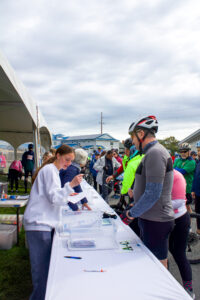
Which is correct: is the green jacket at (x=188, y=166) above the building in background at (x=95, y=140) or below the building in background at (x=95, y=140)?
below

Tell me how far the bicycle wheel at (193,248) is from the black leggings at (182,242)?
1.27 m

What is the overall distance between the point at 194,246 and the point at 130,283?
2720mm

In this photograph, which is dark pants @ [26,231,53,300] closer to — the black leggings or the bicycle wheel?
the black leggings

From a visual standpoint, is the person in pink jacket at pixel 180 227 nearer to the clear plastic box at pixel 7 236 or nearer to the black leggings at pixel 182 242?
the black leggings at pixel 182 242

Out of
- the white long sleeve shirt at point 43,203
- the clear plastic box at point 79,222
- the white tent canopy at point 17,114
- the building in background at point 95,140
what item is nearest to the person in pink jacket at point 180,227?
the clear plastic box at point 79,222

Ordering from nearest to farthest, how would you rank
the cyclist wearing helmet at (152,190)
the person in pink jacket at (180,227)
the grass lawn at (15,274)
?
the cyclist wearing helmet at (152,190), the person in pink jacket at (180,227), the grass lawn at (15,274)

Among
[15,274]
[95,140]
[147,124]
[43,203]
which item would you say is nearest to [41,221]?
[43,203]

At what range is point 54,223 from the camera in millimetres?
1963

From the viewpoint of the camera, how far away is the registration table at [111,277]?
1.19 meters

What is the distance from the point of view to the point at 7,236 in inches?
149

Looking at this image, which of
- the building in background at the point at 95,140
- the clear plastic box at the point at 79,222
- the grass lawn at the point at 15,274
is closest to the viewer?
the clear plastic box at the point at 79,222

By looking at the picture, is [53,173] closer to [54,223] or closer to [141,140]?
[54,223]

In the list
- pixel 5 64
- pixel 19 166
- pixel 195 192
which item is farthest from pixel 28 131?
pixel 195 192

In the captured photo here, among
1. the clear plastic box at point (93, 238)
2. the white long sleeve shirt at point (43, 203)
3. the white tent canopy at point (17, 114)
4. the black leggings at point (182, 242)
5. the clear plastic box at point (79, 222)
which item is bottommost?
the black leggings at point (182, 242)
